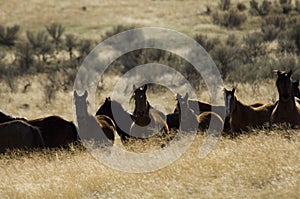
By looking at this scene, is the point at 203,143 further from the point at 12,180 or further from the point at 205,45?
the point at 205,45

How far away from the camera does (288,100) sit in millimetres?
12773

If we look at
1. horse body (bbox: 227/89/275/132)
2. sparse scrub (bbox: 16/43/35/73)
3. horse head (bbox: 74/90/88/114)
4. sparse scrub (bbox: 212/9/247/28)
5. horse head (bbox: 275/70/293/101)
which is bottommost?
sparse scrub (bbox: 16/43/35/73)

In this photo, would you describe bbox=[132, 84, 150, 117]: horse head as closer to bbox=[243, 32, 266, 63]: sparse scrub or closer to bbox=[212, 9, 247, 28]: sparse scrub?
bbox=[243, 32, 266, 63]: sparse scrub

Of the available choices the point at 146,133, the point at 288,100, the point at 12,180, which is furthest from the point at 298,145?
the point at 12,180

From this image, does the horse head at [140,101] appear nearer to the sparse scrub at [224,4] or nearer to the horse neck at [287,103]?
the horse neck at [287,103]

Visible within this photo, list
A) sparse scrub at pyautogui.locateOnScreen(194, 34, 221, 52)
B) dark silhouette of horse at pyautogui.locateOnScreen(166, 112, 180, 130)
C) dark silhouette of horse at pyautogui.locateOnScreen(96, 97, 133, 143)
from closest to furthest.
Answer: dark silhouette of horse at pyautogui.locateOnScreen(96, 97, 133, 143)
dark silhouette of horse at pyautogui.locateOnScreen(166, 112, 180, 130)
sparse scrub at pyautogui.locateOnScreen(194, 34, 221, 52)

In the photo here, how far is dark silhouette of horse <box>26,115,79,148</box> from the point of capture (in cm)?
1328

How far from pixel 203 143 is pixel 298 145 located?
7.37 ft

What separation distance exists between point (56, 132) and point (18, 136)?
0.90 metres

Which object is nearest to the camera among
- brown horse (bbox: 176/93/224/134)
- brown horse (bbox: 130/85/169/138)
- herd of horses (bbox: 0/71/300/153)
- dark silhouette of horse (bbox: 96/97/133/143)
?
herd of horses (bbox: 0/71/300/153)

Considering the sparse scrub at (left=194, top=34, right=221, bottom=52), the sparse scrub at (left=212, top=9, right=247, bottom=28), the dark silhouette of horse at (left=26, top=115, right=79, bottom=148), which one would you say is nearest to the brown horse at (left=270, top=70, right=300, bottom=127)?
the dark silhouette of horse at (left=26, top=115, right=79, bottom=148)

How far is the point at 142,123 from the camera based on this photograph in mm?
13938

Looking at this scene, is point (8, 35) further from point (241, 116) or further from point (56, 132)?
point (241, 116)

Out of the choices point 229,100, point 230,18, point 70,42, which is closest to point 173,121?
point 229,100
